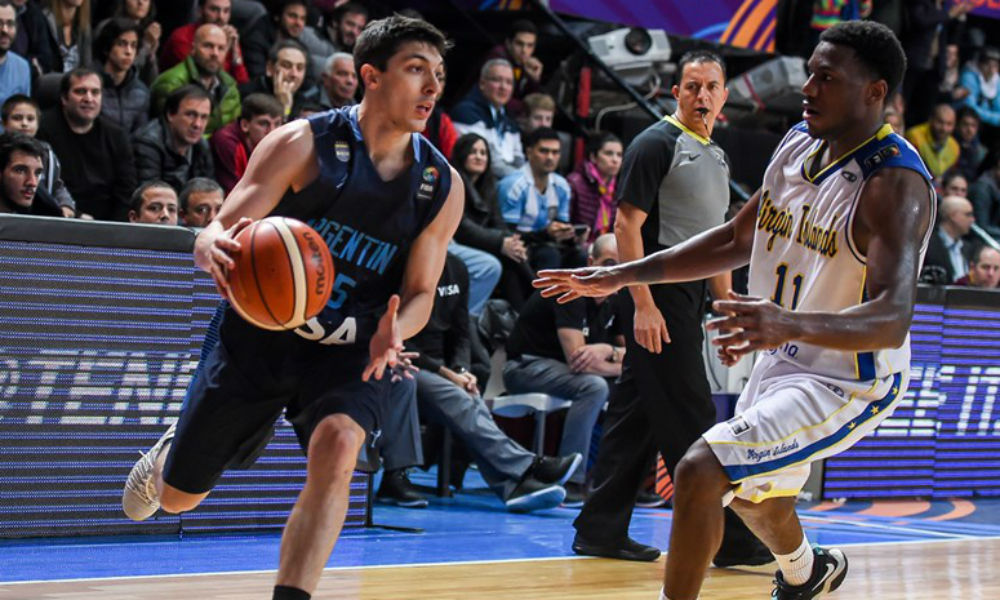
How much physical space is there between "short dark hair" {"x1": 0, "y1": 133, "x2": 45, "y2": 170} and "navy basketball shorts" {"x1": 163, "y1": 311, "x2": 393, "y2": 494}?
11.0ft

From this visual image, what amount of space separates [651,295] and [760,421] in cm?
185

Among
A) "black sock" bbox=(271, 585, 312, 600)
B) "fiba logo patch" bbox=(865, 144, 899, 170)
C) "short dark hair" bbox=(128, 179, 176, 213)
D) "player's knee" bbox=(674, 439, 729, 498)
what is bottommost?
"black sock" bbox=(271, 585, 312, 600)

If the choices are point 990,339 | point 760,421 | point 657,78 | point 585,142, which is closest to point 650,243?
point 760,421

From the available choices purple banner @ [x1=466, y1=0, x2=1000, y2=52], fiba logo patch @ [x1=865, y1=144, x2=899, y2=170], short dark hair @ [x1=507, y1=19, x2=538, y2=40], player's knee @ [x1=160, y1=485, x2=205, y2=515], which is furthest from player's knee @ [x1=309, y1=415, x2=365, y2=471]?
purple banner @ [x1=466, y1=0, x2=1000, y2=52]

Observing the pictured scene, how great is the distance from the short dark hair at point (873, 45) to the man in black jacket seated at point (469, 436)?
13.2 ft

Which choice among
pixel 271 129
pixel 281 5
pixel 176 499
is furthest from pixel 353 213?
pixel 281 5

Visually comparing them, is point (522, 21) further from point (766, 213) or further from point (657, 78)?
point (766, 213)

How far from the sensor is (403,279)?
15.1 ft

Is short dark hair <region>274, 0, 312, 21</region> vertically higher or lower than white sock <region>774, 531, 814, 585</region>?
higher

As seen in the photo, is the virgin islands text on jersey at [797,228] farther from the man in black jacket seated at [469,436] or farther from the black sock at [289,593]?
the man in black jacket seated at [469,436]

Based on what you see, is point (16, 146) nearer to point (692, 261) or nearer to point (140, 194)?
point (140, 194)

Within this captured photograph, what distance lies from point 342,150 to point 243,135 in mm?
4644

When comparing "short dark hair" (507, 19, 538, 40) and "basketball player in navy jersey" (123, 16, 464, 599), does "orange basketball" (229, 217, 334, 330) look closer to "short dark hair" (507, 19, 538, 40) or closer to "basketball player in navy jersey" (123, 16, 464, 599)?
"basketball player in navy jersey" (123, 16, 464, 599)

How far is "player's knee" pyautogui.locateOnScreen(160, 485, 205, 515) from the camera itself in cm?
461
